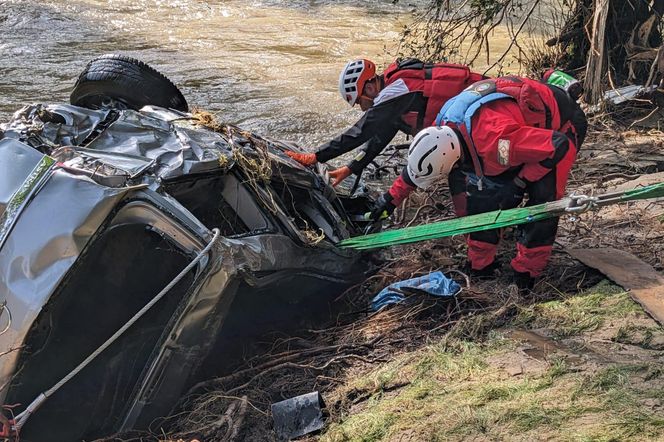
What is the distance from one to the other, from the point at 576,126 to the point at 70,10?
10975 mm

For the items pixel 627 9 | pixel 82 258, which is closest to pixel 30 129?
pixel 82 258

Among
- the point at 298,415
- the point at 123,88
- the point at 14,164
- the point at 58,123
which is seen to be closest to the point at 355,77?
the point at 123,88

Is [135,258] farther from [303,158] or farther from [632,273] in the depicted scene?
[632,273]

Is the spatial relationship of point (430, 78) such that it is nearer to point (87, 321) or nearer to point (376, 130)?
point (376, 130)

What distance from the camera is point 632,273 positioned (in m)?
4.01

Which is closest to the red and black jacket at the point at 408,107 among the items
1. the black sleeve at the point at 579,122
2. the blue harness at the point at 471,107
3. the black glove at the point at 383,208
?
the black glove at the point at 383,208

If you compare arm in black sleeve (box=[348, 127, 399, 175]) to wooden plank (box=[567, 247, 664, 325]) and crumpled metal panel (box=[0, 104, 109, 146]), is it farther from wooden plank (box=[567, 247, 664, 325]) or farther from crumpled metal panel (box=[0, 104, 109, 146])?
crumpled metal panel (box=[0, 104, 109, 146])

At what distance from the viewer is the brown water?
8391 millimetres

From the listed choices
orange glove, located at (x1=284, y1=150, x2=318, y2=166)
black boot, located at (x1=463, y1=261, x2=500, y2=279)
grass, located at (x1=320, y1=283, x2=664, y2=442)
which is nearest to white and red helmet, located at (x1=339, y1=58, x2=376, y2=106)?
orange glove, located at (x1=284, y1=150, x2=318, y2=166)

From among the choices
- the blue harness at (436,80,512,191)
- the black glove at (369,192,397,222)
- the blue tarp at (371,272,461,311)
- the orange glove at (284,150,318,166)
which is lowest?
the blue tarp at (371,272,461,311)

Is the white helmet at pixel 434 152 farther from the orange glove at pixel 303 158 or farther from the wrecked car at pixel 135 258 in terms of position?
the orange glove at pixel 303 158

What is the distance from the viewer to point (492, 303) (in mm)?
4023

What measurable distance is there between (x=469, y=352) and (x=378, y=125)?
2.09 meters

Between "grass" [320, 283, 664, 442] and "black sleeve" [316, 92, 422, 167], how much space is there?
1.84 m
